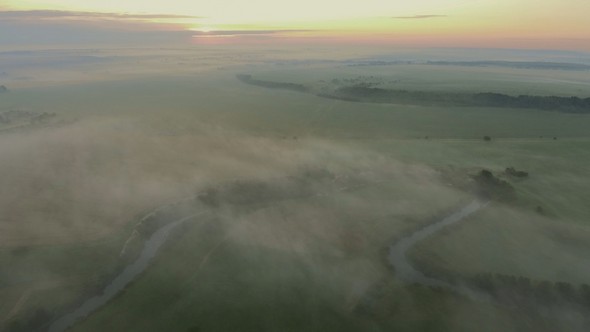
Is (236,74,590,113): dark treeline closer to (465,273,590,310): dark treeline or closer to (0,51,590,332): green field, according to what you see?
(0,51,590,332): green field

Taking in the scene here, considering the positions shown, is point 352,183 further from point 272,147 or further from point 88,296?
point 88,296

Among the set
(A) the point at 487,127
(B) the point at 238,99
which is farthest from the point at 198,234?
(B) the point at 238,99

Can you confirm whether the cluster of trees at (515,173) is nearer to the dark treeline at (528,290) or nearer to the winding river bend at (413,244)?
the winding river bend at (413,244)

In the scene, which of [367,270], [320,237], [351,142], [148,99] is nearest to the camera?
[367,270]

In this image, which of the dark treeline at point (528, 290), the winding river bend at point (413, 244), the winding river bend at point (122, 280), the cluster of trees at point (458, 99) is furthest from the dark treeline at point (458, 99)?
the winding river bend at point (122, 280)

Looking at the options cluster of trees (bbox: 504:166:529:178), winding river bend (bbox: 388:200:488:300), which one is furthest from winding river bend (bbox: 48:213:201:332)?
cluster of trees (bbox: 504:166:529:178)
